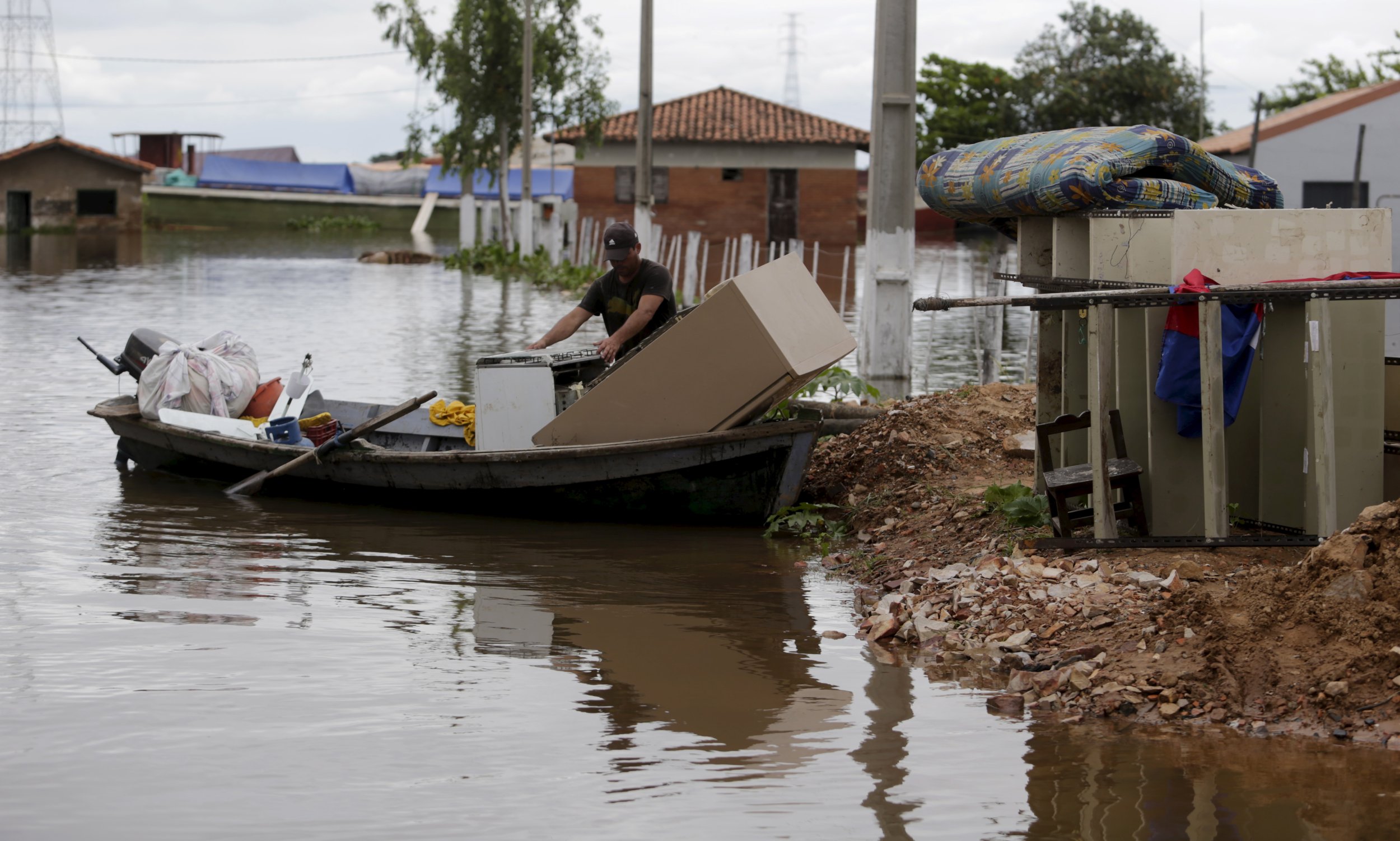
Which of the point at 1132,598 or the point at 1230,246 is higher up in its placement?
the point at 1230,246

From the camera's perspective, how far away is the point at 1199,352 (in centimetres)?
668

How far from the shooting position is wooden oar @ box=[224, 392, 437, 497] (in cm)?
958

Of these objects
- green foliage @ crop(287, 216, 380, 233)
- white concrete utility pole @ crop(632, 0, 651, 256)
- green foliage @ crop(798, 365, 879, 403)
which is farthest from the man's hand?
green foliage @ crop(287, 216, 380, 233)

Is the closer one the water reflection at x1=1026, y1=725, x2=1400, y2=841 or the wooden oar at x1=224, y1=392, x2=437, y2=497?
the water reflection at x1=1026, y1=725, x2=1400, y2=841

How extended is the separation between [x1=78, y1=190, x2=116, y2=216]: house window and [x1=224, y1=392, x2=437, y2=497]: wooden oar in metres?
49.5

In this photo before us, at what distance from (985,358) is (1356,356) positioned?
7.54 m

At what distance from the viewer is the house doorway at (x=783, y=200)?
142 feet

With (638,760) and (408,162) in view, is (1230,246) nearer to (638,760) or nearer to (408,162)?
(638,760)

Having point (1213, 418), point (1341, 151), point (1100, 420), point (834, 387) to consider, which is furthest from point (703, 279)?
point (1213, 418)

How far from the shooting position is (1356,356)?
642 centimetres

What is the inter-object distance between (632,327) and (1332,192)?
2573 centimetres

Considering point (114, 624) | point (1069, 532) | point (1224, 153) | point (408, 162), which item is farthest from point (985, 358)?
point (408, 162)

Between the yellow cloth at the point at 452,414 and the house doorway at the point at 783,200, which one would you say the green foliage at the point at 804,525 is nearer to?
the yellow cloth at the point at 452,414

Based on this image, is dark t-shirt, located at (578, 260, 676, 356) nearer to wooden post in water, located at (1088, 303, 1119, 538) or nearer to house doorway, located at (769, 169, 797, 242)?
wooden post in water, located at (1088, 303, 1119, 538)
